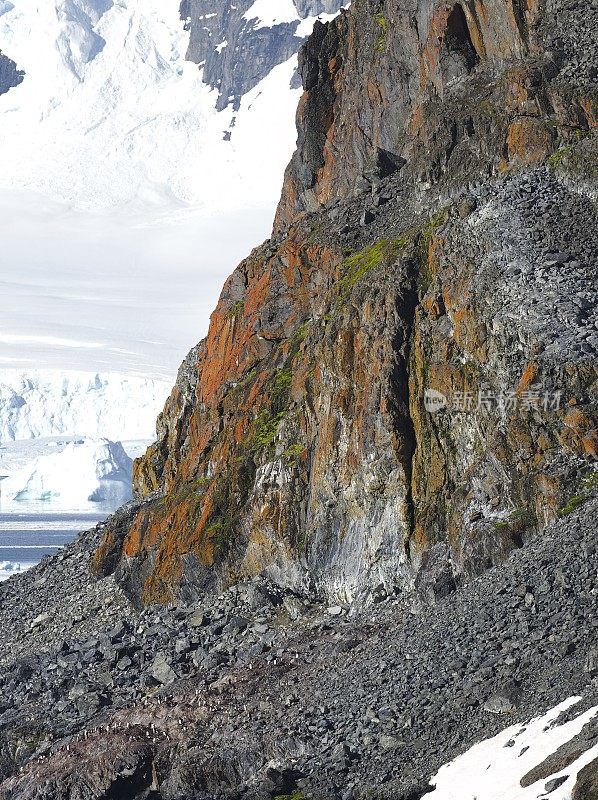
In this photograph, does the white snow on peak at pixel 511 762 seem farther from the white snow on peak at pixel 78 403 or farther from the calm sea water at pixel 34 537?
the white snow on peak at pixel 78 403

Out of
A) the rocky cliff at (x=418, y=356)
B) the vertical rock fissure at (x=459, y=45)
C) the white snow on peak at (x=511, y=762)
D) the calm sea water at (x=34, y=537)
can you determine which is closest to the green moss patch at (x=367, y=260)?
the rocky cliff at (x=418, y=356)

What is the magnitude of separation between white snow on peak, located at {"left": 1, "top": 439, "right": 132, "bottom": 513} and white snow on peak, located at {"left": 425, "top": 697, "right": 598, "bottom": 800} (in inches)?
5489

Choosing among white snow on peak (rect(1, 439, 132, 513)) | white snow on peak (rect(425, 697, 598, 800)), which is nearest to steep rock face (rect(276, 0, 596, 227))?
white snow on peak (rect(425, 697, 598, 800))

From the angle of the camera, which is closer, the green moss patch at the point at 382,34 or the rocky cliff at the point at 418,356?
the rocky cliff at the point at 418,356

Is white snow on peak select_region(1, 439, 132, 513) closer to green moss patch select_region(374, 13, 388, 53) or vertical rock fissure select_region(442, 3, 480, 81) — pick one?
green moss patch select_region(374, 13, 388, 53)

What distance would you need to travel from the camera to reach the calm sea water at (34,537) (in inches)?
4939

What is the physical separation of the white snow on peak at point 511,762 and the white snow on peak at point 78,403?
160173 millimetres

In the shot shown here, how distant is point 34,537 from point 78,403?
90.9ft

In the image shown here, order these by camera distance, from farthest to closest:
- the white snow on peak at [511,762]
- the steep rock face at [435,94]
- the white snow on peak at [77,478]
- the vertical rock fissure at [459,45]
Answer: the white snow on peak at [77,478]
the vertical rock fissure at [459,45]
the steep rock face at [435,94]
the white snow on peak at [511,762]

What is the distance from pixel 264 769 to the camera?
98.6ft

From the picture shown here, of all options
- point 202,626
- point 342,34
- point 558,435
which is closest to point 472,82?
point 342,34

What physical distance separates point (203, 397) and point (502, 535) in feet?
62.3

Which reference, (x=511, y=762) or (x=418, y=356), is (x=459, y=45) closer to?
(x=418, y=356)

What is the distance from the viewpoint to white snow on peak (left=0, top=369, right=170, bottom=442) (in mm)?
186875
